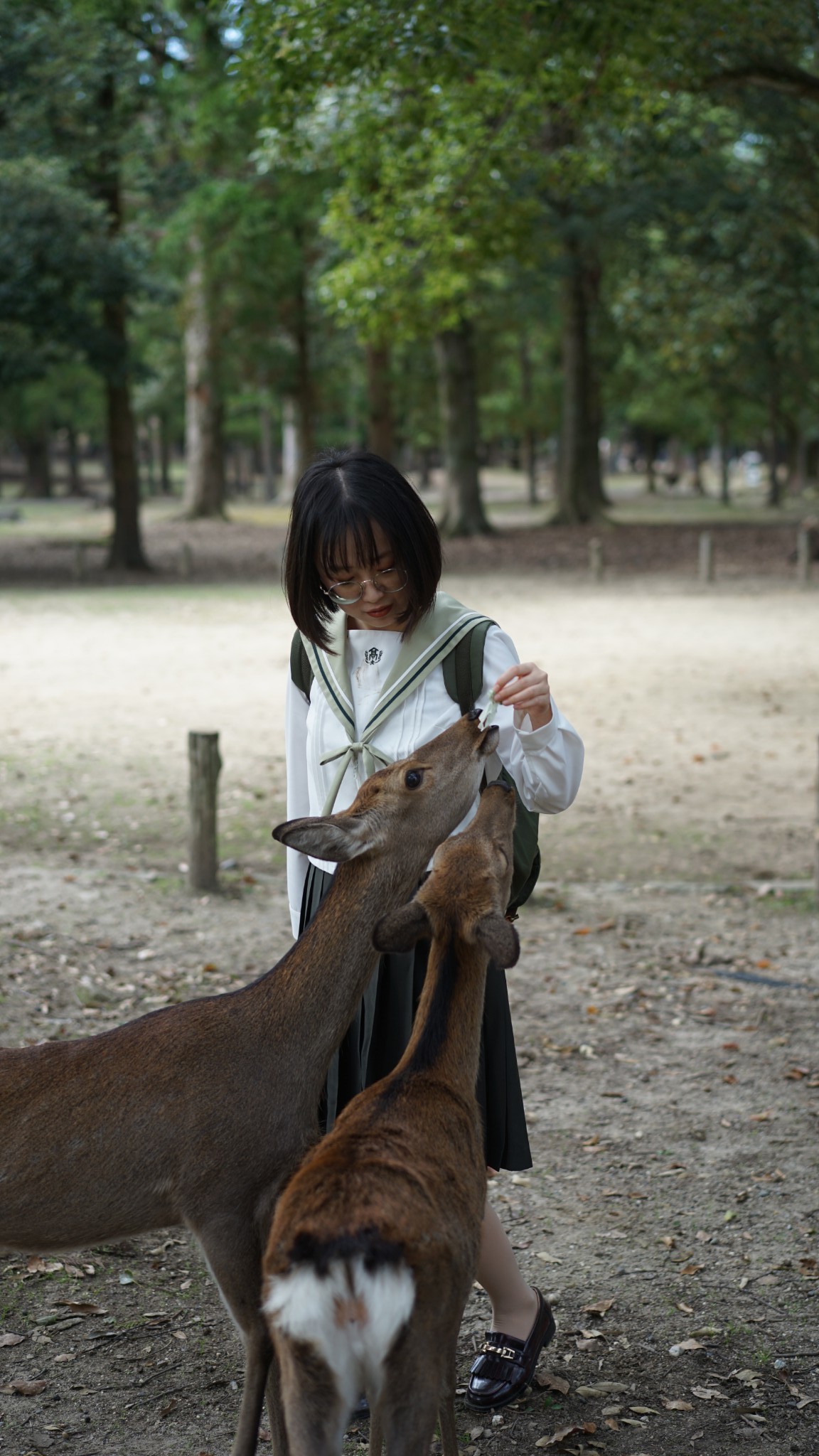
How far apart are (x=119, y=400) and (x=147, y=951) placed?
18.4m

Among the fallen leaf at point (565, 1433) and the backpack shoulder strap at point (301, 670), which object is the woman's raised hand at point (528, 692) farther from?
the fallen leaf at point (565, 1433)

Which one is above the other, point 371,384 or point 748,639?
point 371,384

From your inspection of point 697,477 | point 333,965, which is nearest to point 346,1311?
point 333,965

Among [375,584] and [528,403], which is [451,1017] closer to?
[375,584]

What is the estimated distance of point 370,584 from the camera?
2.87 meters

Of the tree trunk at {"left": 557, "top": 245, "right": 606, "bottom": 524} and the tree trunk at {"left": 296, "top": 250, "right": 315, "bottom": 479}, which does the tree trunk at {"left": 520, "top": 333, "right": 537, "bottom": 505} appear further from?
the tree trunk at {"left": 296, "top": 250, "right": 315, "bottom": 479}

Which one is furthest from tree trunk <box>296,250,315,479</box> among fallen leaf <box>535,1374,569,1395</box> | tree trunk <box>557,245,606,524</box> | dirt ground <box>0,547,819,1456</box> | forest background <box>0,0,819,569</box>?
fallen leaf <box>535,1374,569,1395</box>

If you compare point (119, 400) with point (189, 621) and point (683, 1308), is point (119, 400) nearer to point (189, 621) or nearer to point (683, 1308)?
point (189, 621)

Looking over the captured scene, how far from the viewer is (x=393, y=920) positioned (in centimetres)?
247

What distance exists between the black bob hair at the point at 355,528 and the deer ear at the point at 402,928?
0.69m

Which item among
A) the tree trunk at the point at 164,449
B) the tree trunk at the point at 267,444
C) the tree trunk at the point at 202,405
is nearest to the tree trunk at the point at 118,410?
the tree trunk at the point at 202,405

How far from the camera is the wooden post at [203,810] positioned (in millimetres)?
7043

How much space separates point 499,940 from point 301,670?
3.30ft

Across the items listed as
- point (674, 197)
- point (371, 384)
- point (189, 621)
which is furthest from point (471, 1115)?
point (371, 384)
